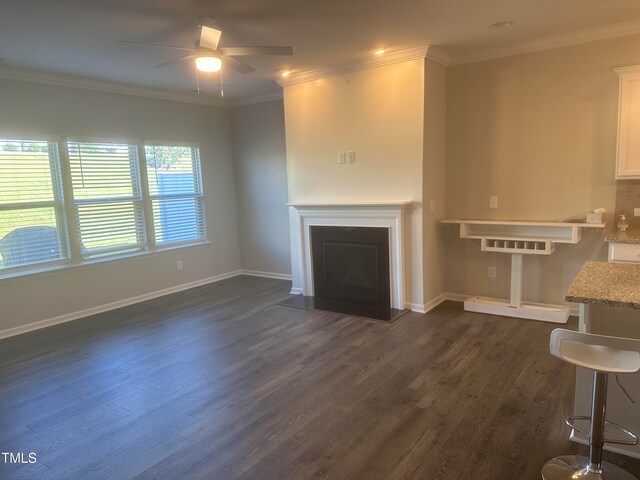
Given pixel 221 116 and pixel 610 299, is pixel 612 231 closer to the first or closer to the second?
pixel 610 299

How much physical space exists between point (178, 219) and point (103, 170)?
1176mm

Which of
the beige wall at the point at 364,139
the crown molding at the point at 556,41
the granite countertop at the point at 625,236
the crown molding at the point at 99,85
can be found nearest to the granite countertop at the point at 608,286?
the granite countertop at the point at 625,236

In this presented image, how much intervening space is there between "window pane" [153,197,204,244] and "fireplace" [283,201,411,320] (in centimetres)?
169

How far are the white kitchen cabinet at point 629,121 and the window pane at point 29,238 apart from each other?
552 cm

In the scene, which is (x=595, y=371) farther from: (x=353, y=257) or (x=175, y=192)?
(x=175, y=192)

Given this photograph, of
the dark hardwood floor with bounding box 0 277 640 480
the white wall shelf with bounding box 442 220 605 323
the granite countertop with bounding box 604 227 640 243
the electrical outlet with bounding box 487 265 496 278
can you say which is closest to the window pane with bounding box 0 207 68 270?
the dark hardwood floor with bounding box 0 277 640 480

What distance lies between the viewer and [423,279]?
4.49 m

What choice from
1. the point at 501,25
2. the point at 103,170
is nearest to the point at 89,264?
the point at 103,170

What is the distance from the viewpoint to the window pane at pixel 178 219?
5691 mm

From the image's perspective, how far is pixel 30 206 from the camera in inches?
174

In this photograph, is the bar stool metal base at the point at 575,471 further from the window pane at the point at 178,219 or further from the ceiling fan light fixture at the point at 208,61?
the window pane at the point at 178,219

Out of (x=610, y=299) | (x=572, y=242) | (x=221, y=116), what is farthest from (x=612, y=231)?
(x=221, y=116)

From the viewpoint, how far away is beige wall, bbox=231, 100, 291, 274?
6066mm

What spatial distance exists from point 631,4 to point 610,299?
2.65 metres
